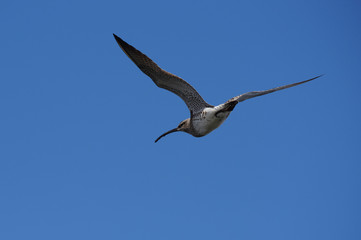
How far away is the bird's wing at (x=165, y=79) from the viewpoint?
30.6ft

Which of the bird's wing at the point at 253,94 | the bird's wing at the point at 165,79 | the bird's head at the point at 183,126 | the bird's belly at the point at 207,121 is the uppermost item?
the bird's wing at the point at 165,79

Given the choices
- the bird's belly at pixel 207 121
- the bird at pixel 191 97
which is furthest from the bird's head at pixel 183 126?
the bird's belly at pixel 207 121

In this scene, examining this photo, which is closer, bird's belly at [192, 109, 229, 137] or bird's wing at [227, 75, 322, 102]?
bird's wing at [227, 75, 322, 102]

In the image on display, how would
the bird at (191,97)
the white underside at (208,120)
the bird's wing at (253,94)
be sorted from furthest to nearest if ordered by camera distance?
1. the white underside at (208,120)
2. the bird at (191,97)
3. the bird's wing at (253,94)

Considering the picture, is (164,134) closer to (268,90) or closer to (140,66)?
(140,66)

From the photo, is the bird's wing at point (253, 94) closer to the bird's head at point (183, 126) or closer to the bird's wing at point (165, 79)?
the bird's wing at point (165, 79)

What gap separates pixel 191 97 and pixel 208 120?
3.00 feet

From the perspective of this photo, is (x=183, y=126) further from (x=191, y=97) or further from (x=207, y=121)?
(x=207, y=121)

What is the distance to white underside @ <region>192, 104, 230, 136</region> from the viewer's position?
32.4 ft

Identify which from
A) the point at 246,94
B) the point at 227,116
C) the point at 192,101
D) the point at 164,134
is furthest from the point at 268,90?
the point at 164,134

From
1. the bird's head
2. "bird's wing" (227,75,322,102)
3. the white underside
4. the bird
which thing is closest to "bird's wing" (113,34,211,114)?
the bird

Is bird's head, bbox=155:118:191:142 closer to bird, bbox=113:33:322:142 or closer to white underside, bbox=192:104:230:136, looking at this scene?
bird, bbox=113:33:322:142

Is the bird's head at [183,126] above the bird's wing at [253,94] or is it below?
above

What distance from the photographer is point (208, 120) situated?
10.2m
